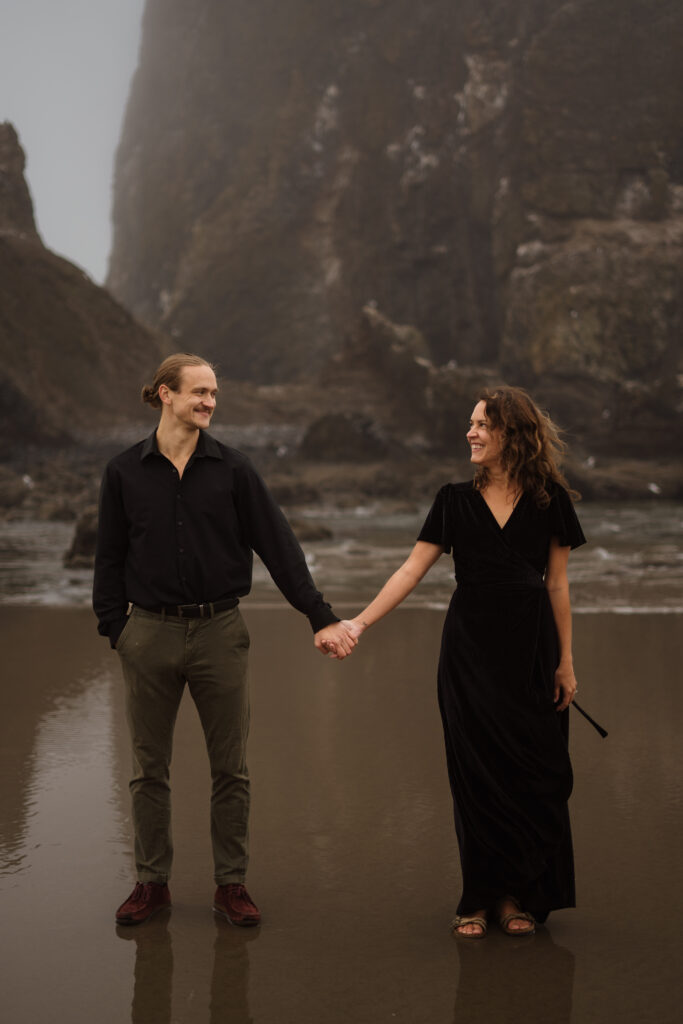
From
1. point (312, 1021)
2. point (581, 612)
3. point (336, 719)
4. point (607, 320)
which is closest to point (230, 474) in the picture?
point (312, 1021)

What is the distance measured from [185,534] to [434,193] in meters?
A: 80.5

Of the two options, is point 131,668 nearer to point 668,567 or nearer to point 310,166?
point 668,567

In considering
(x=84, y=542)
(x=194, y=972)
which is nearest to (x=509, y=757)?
(x=194, y=972)

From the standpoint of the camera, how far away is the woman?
3637mm

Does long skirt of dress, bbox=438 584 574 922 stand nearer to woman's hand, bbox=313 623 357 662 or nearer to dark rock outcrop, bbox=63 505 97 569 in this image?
woman's hand, bbox=313 623 357 662

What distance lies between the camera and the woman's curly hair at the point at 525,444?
12.1 feet

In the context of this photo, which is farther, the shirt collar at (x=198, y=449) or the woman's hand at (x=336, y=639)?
the woman's hand at (x=336, y=639)

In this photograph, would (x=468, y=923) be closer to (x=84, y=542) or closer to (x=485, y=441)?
(x=485, y=441)

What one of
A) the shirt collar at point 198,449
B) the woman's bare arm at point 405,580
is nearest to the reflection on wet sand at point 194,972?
the woman's bare arm at point 405,580

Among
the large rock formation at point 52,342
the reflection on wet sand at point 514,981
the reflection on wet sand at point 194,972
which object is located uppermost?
the large rock formation at point 52,342

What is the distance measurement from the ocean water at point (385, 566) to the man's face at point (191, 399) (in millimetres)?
7439

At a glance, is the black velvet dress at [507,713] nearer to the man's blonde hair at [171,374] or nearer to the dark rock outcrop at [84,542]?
the man's blonde hair at [171,374]

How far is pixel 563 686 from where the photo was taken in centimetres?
375

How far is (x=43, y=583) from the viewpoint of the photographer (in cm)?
1379
